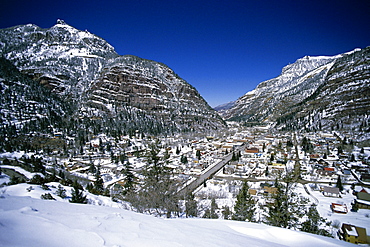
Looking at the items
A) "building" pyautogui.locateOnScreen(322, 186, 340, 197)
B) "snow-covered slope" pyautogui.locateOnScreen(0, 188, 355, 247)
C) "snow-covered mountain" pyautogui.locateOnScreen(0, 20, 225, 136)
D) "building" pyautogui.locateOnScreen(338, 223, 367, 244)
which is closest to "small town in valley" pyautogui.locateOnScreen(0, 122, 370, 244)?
"building" pyautogui.locateOnScreen(338, 223, 367, 244)

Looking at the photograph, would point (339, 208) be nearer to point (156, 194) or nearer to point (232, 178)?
point (232, 178)

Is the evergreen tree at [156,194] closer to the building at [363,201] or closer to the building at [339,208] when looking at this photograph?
the building at [339,208]

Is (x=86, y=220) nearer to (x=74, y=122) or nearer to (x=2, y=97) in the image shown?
(x=74, y=122)

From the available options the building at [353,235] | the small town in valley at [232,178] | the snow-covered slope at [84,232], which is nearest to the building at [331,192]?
the small town in valley at [232,178]

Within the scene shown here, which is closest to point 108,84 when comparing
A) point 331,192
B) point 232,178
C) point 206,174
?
point 206,174

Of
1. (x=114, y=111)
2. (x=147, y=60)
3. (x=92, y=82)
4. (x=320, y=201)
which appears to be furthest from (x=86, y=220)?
(x=147, y=60)

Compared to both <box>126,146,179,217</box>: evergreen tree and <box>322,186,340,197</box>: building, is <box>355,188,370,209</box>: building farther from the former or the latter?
<box>126,146,179,217</box>: evergreen tree
